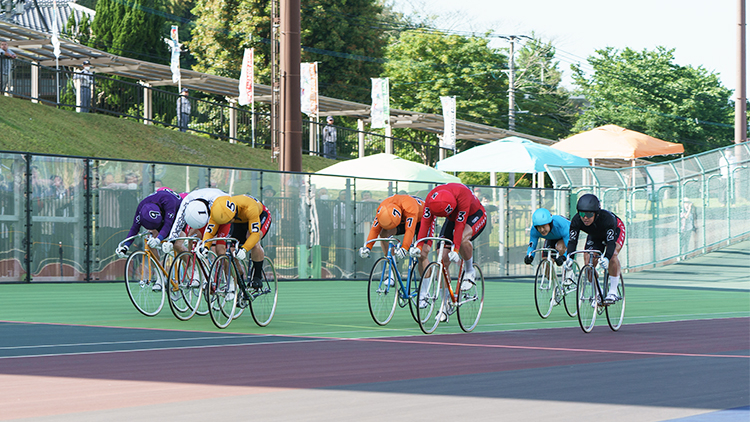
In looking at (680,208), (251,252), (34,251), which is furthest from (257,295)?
(680,208)

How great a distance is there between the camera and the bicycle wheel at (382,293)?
11.4m

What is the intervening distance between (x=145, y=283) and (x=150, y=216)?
2.90ft

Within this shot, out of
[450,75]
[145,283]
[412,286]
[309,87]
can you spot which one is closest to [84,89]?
[309,87]

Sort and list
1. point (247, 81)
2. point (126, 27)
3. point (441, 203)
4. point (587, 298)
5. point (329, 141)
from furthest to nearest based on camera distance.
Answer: point (126, 27) → point (329, 141) → point (247, 81) → point (587, 298) → point (441, 203)

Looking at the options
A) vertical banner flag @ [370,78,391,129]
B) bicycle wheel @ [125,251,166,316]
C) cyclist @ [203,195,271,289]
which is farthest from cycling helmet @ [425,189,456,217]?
vertical banner flag @ [370,78,391,129]

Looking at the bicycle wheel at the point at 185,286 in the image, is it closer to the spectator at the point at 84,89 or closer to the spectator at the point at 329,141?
the spectator at the point at 84,89

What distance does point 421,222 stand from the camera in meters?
11.7

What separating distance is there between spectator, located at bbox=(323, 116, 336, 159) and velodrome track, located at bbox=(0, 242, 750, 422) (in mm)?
25422

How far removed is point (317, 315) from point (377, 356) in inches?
187

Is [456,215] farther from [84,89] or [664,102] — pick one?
[664,102]

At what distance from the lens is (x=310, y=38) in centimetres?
5250

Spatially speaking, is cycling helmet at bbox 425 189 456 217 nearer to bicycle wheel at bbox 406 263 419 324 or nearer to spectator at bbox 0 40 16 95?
bicycle wheel at bbox 406 263 419 324

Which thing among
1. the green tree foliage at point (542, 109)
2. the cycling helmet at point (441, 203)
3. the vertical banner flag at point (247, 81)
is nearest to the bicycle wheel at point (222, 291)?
the cycling helmet at point (441, 203)

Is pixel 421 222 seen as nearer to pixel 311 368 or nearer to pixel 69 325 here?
pixel 311 368
